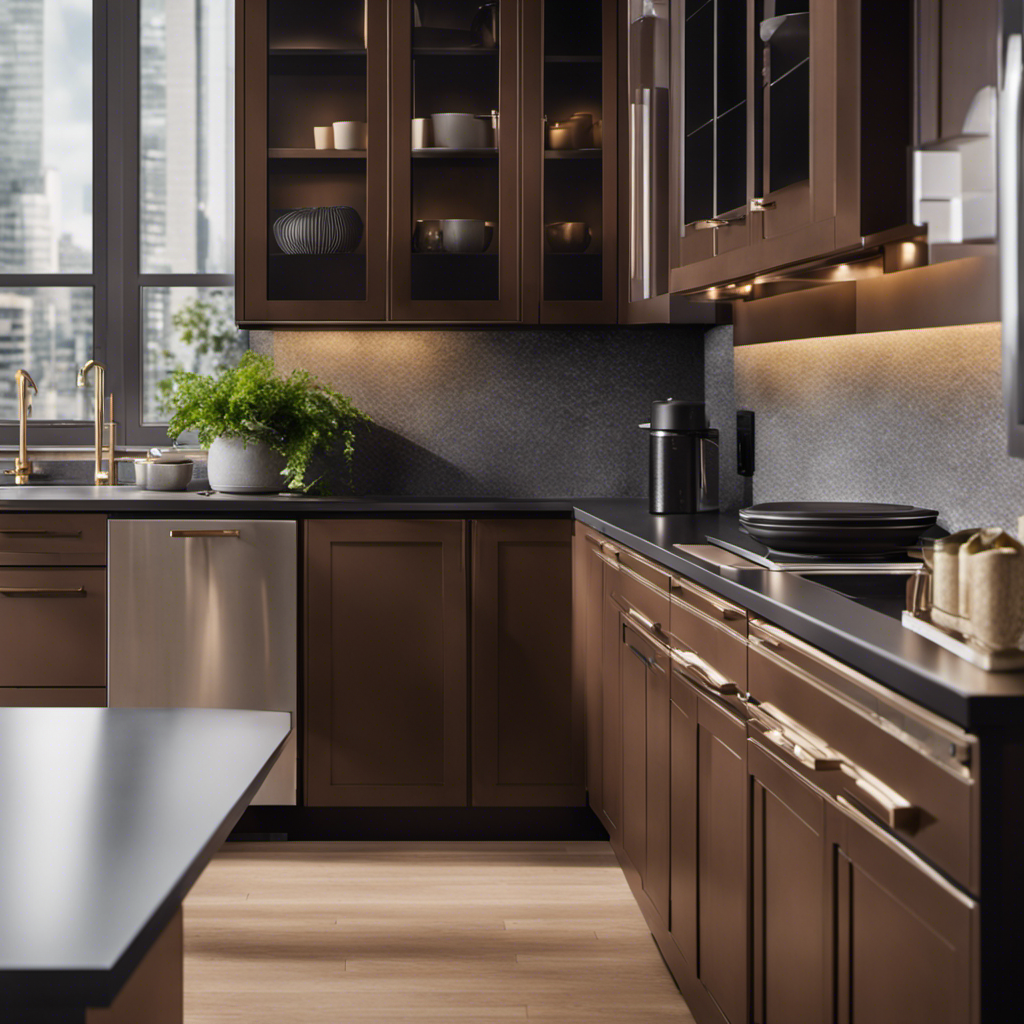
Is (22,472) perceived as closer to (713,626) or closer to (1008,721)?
(713,626)

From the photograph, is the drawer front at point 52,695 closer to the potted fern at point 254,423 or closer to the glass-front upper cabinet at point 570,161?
the potted fern at point 254,423

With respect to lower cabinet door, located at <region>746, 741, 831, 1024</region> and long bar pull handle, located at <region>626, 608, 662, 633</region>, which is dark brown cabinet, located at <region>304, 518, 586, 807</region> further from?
lower cabinet door, located at <region>746, 741, 831, 1024</region>

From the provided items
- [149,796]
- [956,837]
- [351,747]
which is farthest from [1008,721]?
[351,747]

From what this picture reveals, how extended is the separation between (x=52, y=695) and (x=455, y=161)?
1.91 meters

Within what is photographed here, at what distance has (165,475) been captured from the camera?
3.51 m

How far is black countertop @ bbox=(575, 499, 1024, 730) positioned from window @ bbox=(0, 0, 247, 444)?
7.34 feet

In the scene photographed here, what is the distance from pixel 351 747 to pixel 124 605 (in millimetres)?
743

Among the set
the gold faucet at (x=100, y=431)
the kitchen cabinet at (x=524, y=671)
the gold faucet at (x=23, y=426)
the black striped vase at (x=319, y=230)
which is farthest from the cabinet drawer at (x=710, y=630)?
the gold faucet at (x=23, y=426)

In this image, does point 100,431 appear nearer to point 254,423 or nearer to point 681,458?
point 254,423

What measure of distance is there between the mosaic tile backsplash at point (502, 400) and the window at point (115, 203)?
422 mm

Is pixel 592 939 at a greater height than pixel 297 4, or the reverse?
pixel 297 4

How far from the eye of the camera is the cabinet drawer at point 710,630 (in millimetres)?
1675

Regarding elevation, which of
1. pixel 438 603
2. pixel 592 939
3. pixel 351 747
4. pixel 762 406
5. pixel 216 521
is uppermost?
pixel 762 406

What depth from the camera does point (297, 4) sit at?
10.8ft
